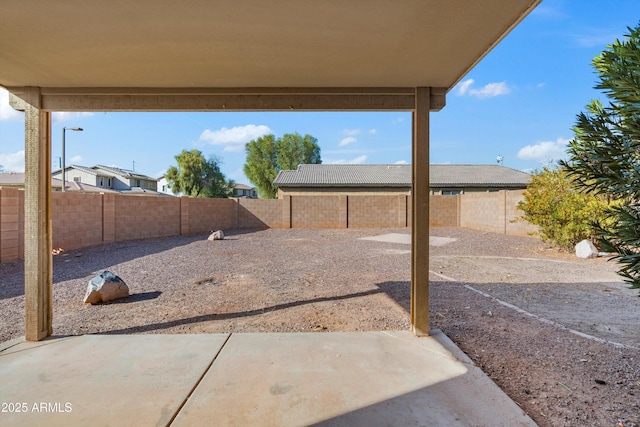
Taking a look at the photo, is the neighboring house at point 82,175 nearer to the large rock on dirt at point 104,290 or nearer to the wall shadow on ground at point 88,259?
the wall shadow on ground at point 88,259

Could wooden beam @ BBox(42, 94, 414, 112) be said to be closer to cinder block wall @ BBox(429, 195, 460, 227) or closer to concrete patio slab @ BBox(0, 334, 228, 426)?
concrete patio slab @ BBox(0, 334, 228, 426)

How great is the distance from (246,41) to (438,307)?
4048 mm

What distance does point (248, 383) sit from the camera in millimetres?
2639

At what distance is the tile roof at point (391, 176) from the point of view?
82.1 feet

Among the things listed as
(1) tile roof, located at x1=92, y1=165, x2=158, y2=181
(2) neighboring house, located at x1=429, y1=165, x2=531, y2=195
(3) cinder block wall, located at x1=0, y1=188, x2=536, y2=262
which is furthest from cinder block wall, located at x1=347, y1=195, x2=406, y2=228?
(1) tile roof, located at x1=92, y1=165, x2=158, y2=181

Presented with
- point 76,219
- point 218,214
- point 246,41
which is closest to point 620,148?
point 246,41

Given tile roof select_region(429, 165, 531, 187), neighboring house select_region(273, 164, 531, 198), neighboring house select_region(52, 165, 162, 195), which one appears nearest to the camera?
neighboring house select_region(273, 164, 531, 198)

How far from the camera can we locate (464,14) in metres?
2.20

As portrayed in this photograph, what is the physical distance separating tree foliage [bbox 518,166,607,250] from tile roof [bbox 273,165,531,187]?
14199 millimetres

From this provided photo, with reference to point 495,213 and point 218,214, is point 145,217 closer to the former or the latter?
point 218,214

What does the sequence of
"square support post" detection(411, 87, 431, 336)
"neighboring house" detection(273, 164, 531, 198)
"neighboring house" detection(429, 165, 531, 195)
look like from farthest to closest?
"neighboring house" detection(429, 165, 531, 195)
"neighboring house" detection(273, 164, 531, 198)
"square support post" detection(411, 87, 431, 336)

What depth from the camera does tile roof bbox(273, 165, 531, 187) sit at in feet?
82.1

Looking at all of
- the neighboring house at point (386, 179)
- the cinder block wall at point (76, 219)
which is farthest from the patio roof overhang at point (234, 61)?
the neighboring house at point (386, 179)

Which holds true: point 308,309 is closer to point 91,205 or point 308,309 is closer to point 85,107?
point 85,107
